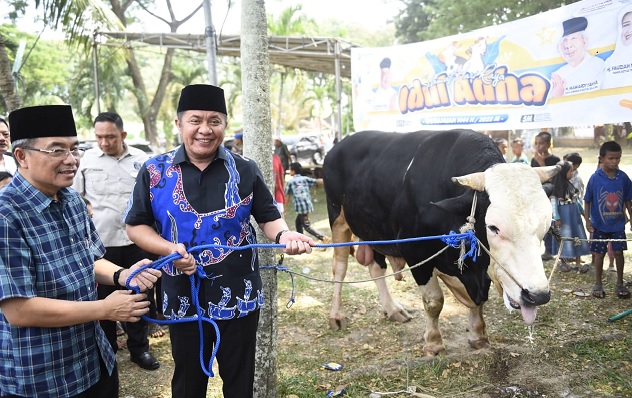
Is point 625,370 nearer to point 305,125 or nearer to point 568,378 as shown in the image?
point 568,378

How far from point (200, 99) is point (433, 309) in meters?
2.80

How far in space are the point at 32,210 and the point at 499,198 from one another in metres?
2.54

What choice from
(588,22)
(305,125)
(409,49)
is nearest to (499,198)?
(588,22)

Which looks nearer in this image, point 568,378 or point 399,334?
Result: point 568,378

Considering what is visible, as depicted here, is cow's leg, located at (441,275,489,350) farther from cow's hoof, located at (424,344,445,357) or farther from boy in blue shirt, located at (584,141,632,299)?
boy in blue shirt, located at (584,141,632,299)

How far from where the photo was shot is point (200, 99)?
241 cm

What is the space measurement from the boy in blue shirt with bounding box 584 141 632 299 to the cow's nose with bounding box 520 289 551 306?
3.11 metres

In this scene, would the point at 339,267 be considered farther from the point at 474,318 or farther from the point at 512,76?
the point at 512,76

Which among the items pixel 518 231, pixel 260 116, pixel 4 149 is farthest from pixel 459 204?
pixel 4 149

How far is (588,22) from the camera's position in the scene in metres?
5.37

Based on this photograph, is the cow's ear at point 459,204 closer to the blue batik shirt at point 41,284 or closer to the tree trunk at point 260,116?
the tree trunk at point 260,116

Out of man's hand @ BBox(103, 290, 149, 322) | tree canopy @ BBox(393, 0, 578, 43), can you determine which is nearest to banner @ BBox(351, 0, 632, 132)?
man's hand @ BBox(103, 290, 149, 322)

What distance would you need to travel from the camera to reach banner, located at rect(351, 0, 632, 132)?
17.1ft

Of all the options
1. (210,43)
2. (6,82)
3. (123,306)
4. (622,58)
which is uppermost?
(210,43)
